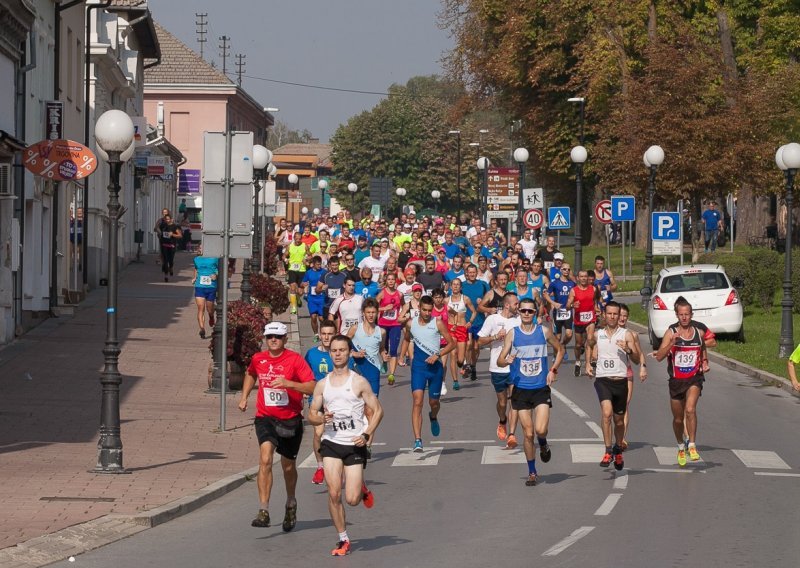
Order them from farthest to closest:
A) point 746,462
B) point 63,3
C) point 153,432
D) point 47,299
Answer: point 63,3 < point 47,299 < point 153,432 < point 746,462

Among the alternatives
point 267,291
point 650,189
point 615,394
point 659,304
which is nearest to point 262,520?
point 615,394

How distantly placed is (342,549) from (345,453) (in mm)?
722

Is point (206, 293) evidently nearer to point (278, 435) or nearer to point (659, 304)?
point (659, 304)

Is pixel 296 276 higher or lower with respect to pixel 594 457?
higher

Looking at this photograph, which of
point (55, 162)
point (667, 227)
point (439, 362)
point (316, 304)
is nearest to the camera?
point (439, 362)

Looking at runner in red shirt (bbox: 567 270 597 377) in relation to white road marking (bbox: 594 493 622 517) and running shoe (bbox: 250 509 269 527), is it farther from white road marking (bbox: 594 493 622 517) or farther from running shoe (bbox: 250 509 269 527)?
running shoe (bbox: 250 509 269 527)

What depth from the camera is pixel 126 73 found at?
52.1 meters

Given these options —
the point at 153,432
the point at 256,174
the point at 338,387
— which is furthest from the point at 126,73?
the point at 338,387

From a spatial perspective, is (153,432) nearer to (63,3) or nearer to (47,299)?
(47,299)

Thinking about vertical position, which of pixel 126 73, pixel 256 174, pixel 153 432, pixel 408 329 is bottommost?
pixel 153 432

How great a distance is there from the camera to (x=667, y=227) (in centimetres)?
3778

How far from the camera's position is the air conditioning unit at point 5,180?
2605cm

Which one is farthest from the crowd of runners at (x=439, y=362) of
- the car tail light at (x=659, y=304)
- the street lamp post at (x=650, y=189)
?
the street lamp post at (x=650, y=189)

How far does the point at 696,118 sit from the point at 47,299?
2437 centimetres
